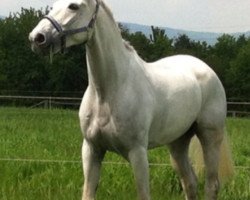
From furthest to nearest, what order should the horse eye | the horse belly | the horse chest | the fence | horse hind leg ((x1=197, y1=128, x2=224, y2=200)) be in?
the fence, horse hind leg ((x1=197, y1=128, x2=224, y2=200)), the horse belly, the horse chest, the horse eye

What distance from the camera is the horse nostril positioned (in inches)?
168

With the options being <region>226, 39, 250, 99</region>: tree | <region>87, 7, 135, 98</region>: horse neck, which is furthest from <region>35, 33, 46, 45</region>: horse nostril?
<region>226, 39, 250, 99</region>: tree

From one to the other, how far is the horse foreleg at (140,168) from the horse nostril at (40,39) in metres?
1.06

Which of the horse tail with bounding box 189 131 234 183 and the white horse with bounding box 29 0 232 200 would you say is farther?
the horse tail with bounding box 189 131 234 183

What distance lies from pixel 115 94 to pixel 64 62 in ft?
140

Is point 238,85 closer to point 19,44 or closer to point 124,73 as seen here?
point 19,44

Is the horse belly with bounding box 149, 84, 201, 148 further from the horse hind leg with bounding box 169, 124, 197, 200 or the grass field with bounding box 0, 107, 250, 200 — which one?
the grass field with bounding box 0, 107, 250, 200

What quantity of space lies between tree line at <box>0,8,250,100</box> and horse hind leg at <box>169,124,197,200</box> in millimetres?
35480

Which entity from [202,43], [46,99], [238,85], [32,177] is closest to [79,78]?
[46,99]

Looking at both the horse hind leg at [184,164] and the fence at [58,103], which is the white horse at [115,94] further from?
the fence at [58,103]

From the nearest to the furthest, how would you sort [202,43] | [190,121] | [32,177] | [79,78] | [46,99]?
[190,121] < [32,177] < [46,99] < [79,78] < [202,43]

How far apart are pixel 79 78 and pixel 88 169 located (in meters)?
41.8

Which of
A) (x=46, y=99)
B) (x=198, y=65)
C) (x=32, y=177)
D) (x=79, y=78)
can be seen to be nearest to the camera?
(x=198, y=65)

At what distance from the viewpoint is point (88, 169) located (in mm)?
Answer: 4906
